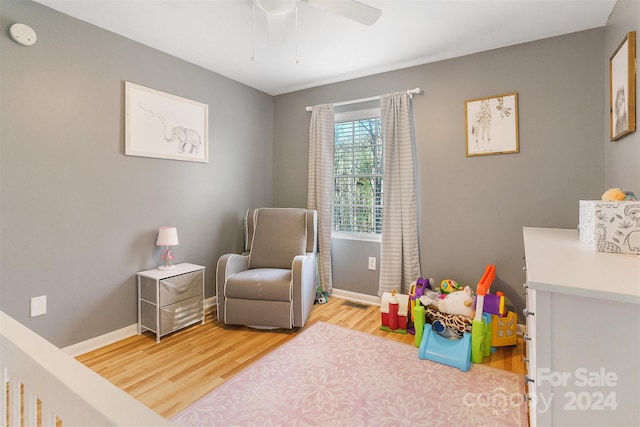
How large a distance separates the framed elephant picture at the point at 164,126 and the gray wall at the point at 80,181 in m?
0.07

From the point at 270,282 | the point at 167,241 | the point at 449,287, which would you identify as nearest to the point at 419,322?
the point at 449,287

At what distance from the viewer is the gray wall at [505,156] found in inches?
88.4

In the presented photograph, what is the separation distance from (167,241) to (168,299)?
0.47 m

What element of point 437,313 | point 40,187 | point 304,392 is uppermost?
point 40,187

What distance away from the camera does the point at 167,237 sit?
2541 millimetres

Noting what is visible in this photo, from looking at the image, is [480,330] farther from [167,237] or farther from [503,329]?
[167,237]

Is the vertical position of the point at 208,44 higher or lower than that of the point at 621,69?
higher

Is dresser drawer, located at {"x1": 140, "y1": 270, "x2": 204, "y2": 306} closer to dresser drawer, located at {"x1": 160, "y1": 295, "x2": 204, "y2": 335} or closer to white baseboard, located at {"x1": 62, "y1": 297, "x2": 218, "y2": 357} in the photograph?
dresser drawer, located at {"x1": 160, "y1": 295, "x2": 204, "y2": 335}

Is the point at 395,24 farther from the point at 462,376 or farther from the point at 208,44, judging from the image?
the point at 462,376

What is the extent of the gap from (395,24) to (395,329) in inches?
94.8

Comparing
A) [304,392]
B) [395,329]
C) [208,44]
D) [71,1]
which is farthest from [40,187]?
[395,329]

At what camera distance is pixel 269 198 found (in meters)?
3.82

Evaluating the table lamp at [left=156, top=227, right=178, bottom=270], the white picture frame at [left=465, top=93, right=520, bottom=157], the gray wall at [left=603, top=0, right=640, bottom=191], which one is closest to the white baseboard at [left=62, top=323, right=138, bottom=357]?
the table lamp at [left=156, top=227, right=178, bottom=270]

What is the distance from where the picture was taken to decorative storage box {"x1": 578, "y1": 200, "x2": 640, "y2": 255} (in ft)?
3.64
